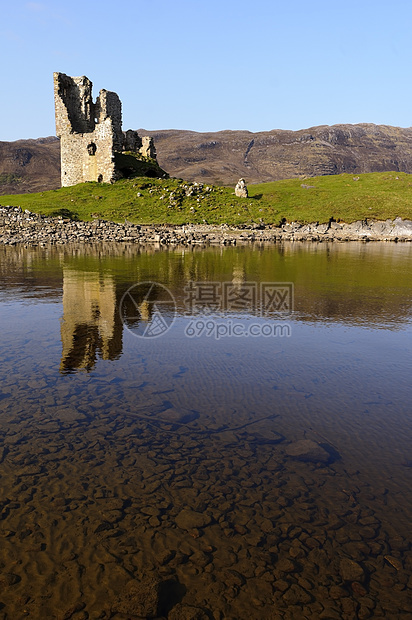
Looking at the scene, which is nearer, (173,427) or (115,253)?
(173,427)

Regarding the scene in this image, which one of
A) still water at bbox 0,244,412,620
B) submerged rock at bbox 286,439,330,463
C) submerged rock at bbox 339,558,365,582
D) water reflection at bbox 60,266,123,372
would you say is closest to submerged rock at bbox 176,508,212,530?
still water at bbox 0,244,412,620

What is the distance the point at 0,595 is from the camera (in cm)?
439

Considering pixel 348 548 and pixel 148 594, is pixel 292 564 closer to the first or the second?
pixel 348 548

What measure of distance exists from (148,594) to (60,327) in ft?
35.2

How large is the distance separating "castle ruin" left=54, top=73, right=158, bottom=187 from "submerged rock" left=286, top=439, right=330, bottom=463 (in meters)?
63.1

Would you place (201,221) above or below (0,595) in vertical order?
above

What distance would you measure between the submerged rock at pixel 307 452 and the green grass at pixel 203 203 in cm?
4984

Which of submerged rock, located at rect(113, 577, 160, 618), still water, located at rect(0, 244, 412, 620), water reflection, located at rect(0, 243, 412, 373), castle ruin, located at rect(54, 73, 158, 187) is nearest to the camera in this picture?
submerged rock, located at rect(113, 577, 160, 618)

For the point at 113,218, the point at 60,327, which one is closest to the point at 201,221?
the point at 113,218

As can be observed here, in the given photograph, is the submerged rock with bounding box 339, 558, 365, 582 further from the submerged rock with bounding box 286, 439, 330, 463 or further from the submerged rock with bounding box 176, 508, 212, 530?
the submerged rock with bounding box 286, 439, 330, 463

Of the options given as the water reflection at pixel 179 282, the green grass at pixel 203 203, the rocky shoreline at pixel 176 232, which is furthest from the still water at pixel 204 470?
the green grass at pixel 203 203

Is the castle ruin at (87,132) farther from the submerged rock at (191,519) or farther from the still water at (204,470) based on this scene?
the submerged rock at (191,519)

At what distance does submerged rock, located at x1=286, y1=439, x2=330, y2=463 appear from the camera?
678cm

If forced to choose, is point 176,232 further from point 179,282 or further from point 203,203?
point 179,282
